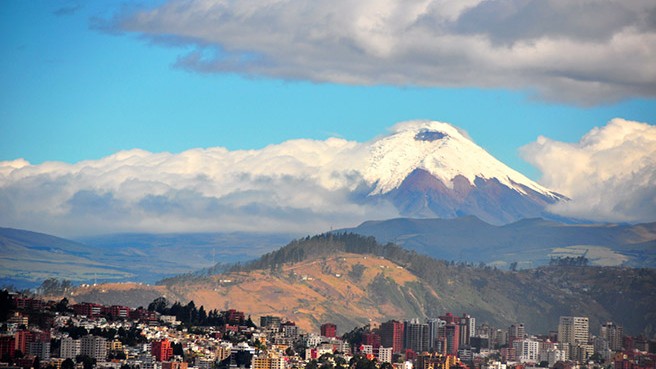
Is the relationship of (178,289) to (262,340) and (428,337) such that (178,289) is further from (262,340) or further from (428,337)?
(262,340)

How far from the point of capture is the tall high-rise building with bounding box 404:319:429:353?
144250 millimetres

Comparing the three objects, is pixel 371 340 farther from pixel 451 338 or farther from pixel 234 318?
pixel 451 338

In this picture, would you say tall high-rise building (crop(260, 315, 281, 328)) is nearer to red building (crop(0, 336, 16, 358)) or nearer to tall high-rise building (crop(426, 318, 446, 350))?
tall high-rise building (crop(426, 318, 446, 350))

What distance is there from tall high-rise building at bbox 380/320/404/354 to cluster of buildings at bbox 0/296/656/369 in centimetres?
12

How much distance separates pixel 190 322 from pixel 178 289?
57161mm

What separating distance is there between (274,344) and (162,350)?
18.4 m

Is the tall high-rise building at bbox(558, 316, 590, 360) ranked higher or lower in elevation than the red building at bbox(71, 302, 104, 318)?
higher

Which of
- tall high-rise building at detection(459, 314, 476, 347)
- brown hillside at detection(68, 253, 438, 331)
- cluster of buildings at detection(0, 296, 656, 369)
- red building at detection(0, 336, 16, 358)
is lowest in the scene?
red building at detection(0, 336, 16, 358)

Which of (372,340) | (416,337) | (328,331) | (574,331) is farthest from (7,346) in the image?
(574,331)

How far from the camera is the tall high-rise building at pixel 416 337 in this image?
14425cm

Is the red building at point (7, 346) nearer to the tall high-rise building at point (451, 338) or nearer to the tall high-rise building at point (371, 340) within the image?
the tall high-rise building at point (371, 340)

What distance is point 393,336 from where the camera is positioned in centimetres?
14262

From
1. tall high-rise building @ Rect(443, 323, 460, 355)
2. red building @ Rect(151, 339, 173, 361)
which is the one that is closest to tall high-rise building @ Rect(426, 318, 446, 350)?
tall high-rise building @ Rect(443, 323, 460, 355)

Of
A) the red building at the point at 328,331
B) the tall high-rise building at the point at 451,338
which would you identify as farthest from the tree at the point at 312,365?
the tall high-rise building at the point at 451,338
